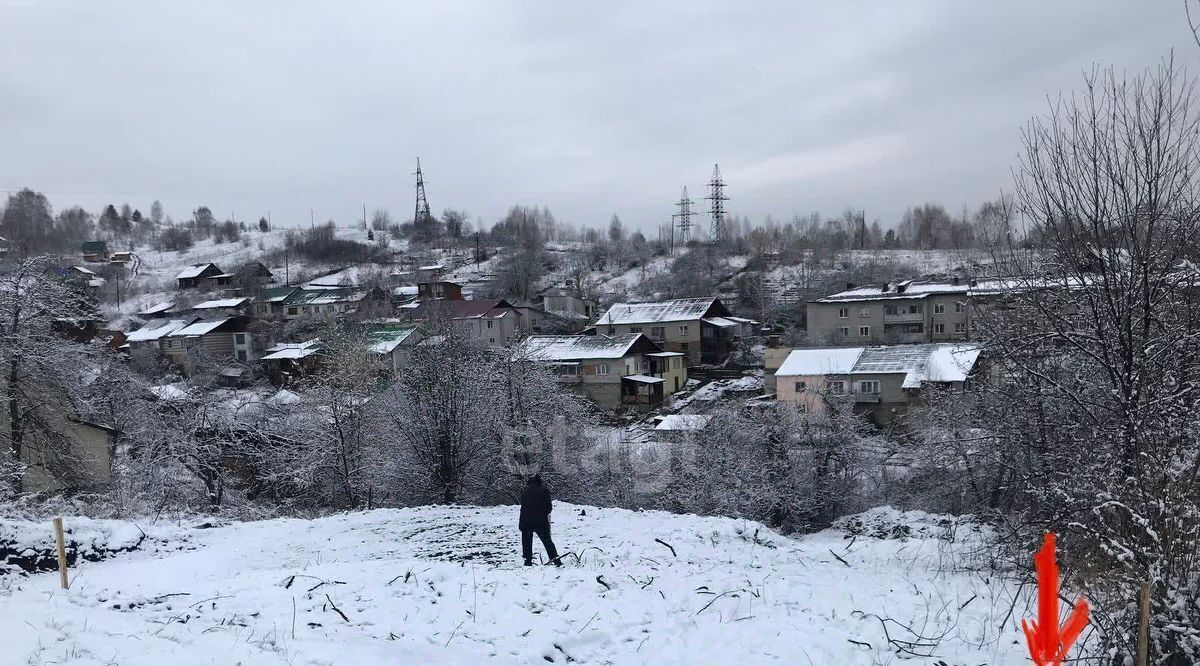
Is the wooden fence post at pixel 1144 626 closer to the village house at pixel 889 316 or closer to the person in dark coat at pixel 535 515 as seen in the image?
the person in dark coat at pixel 535 515

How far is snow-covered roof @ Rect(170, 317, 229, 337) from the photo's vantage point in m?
46.2

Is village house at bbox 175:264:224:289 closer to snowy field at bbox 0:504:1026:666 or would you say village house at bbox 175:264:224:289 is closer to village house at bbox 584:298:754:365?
village house at bbox 584:298:754:365

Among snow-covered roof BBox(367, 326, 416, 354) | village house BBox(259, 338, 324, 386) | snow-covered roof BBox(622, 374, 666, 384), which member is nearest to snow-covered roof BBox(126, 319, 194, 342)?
village house BBox(259, 338, 324, 386)

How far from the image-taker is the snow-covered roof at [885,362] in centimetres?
2955

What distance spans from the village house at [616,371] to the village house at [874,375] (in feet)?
29.3

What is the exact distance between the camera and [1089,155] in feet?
21.6

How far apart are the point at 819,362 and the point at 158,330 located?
47.9 m

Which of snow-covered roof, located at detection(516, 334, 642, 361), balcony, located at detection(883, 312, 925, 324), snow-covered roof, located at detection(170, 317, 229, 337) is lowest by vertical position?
snow-covered roof, located at detection(516, 334, 642, 361)

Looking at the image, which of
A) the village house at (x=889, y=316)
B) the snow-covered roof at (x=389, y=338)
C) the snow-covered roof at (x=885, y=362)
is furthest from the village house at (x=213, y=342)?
the village house at (x=889, y=316)

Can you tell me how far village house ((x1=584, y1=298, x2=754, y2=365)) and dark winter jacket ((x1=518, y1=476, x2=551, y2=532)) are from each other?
38009 millimetres

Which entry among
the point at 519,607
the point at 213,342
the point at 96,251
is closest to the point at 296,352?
the point at 213,342

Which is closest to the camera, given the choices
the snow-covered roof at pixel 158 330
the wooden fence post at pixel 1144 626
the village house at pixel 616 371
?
the wooden fence post at pixel 1144 626

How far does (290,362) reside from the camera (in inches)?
1576

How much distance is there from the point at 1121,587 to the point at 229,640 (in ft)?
25.3
